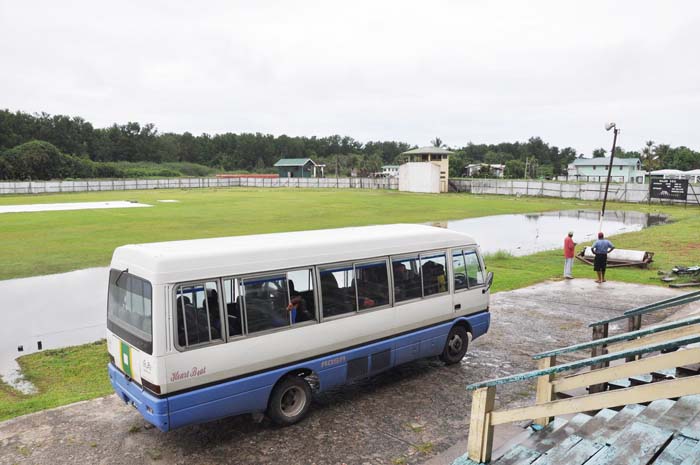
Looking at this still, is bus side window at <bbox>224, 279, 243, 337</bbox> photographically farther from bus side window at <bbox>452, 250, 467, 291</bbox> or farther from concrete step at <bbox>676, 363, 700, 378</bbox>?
concrete step at <bbox>676, 363, 700, 378</bbox>

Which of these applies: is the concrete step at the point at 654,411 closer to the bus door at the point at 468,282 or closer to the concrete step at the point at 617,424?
the concrete step at the point at 617,424

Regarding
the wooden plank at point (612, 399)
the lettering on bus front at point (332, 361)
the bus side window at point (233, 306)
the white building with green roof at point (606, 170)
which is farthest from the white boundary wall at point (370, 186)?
the wooden plank at point (612, 399)

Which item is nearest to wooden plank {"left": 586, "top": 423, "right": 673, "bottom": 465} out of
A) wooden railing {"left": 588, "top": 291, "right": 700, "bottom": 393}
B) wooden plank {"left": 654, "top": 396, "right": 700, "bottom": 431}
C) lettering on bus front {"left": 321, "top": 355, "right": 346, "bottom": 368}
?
wooden plank {"left": 654, "top": 396, "right": 700, "bottom": 431}

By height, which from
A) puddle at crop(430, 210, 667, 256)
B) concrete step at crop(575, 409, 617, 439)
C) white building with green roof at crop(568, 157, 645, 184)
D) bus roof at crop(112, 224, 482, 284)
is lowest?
puddle at crop(430, 210, 667, 256)

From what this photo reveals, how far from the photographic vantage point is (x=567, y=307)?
15.4m

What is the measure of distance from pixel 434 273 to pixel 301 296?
10.5 ft

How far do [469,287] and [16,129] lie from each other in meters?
135

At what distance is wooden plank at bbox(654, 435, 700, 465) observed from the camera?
4434 mm

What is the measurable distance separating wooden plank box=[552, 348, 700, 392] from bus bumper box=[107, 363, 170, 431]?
4.92 m

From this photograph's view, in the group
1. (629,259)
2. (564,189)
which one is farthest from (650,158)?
(629,259)

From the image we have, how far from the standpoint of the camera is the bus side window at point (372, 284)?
8.88 meters

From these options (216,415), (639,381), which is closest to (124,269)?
(216,415)

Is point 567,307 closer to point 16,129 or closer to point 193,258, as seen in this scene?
point 193,258

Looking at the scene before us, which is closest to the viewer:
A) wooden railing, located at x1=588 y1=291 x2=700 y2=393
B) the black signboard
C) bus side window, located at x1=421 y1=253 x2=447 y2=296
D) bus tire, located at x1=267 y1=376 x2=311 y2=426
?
wooden railing, located at x1=588 y1=291 x2=700 y2=393
